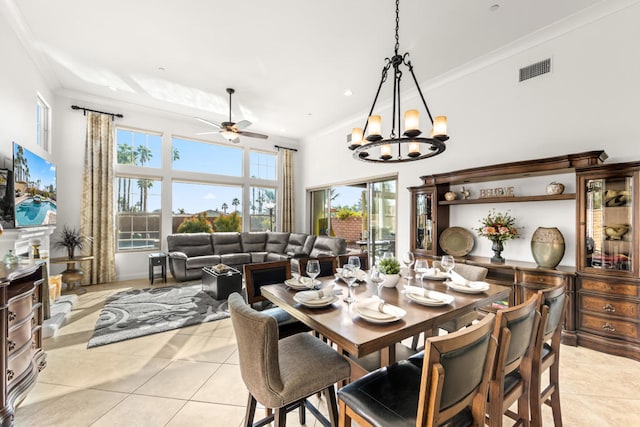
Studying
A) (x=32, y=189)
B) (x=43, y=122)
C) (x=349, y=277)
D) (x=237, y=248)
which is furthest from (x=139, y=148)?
(x=349, y=277)

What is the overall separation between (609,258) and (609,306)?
46 cm

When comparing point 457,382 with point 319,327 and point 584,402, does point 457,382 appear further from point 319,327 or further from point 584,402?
point 584,402

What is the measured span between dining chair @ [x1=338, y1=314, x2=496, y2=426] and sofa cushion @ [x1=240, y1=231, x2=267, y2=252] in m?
5.74

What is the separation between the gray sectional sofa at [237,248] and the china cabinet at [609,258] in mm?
3809

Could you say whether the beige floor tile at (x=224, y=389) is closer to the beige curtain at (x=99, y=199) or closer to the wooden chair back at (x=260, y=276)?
the wooden chair back at (x=260, y=276)

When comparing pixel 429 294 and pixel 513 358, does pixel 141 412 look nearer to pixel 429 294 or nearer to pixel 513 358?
pixel 429 294

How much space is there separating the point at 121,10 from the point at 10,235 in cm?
269

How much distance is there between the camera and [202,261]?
18.5ft

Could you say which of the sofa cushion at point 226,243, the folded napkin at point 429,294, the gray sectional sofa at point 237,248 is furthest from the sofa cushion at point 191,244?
the folded napkin at point 429,294

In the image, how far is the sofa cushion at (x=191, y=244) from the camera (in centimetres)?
590

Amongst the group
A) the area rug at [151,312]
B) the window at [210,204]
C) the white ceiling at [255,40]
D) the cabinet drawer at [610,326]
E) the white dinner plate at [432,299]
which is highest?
the white ceiling at [255,40]

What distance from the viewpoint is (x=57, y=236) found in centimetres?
508

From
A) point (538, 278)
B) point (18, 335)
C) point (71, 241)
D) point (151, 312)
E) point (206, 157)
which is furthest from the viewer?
point (206, 157)

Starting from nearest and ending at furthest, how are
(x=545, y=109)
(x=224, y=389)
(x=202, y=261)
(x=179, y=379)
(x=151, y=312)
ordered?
1. (x=224, y=389)
2. (x=179, y=379)
3. (x=545, y=109)
4. (x=151, y=312)
5. (x=202, y=261)
